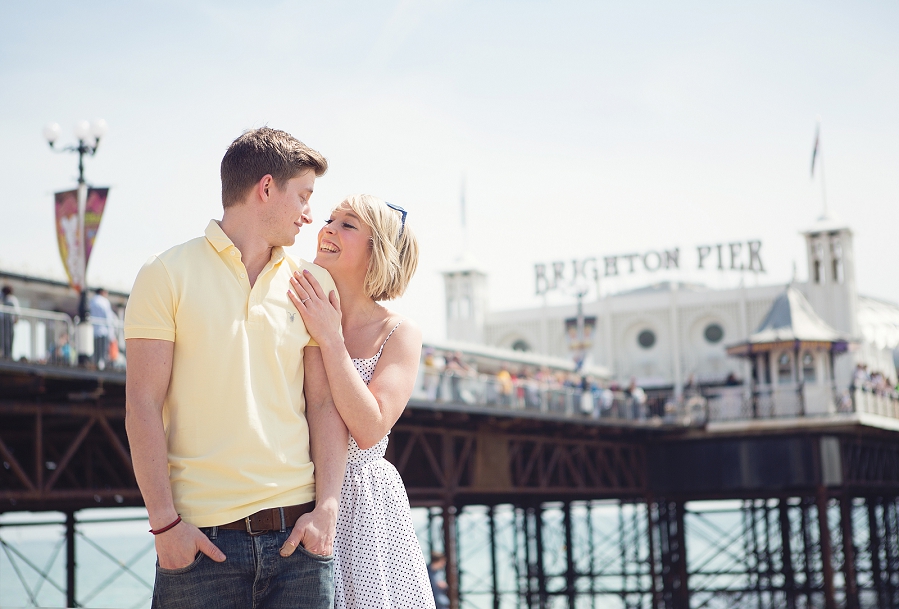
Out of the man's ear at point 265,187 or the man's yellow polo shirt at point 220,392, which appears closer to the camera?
the man's yellow polo shirt at point 220,392

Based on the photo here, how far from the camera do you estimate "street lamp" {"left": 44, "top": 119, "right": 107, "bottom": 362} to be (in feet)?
60.6

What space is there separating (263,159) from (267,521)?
4.26ft

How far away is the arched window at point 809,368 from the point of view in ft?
140

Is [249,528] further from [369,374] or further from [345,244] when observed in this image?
[345,244]

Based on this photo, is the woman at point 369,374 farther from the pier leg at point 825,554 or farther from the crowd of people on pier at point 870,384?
the crowd of people on pier at point 870,384

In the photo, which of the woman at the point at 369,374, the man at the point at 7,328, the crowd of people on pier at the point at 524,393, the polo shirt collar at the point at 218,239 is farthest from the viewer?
the crowd of people on pier at the point at 524,393

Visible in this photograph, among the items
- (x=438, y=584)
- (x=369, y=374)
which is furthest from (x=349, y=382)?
(x=438, y=584)

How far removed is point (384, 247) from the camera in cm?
463

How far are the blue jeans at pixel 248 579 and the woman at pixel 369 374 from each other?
1.12 ft

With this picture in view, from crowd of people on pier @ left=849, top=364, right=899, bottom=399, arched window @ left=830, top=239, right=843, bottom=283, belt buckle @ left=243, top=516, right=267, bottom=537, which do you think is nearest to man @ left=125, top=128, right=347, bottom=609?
belt buckle @ left=243, top=516, right=267, bottom=537

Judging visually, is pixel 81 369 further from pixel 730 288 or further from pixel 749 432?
pixel 730 288

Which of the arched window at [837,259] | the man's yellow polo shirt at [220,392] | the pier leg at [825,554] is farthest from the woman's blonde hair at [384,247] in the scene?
the arched window at [837,259]

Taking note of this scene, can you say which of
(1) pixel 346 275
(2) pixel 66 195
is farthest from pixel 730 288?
(1) pixel 346 275

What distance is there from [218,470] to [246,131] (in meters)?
1.27
